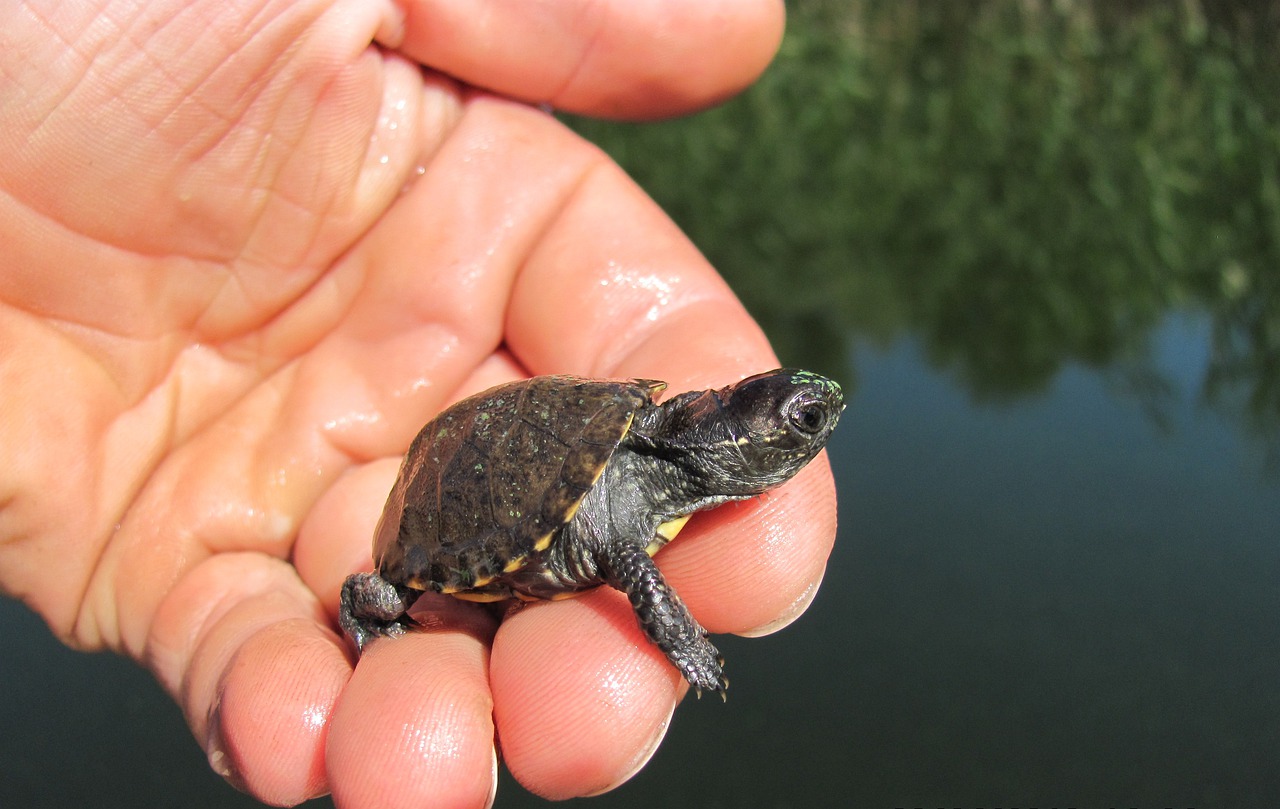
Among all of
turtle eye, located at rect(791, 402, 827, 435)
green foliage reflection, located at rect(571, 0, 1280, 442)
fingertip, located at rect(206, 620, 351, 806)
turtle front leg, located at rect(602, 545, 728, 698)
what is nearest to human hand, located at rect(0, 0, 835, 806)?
fingertip, located at rect(206, 620, 351, 806)

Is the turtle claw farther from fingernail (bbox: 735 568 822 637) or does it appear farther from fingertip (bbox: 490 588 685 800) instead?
fingernail (bbox: 735 568 822 637)

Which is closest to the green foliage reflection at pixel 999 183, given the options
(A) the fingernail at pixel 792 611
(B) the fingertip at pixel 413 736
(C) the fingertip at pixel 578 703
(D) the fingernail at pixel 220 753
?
(A) the fingernail at pixel 792 611

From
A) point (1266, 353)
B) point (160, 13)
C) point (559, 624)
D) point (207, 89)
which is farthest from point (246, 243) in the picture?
point (1266, 353)

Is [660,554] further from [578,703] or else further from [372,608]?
[372,608]

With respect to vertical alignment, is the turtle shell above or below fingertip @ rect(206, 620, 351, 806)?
above

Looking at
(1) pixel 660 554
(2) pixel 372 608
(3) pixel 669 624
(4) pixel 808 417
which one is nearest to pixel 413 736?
(2) pixel 372 608

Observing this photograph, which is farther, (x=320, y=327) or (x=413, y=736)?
(x=320, y=327)

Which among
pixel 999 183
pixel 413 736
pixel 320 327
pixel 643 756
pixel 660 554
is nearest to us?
pixel 413 736

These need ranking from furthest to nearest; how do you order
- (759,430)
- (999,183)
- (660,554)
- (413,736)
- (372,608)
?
(999,183) < (660,554) < (372,608) < (759,430) < (413,736)
